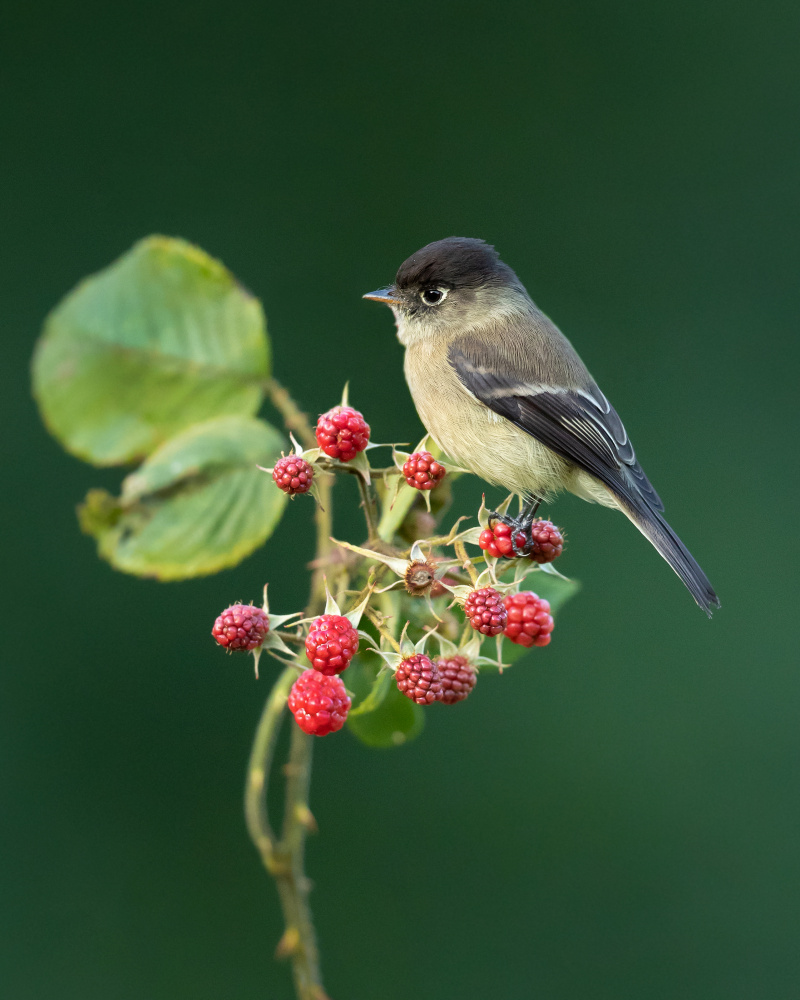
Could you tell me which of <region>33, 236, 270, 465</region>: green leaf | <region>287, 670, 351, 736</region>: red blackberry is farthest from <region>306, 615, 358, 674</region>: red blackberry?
<region>33, 236, 270, 465</region>: green leaf

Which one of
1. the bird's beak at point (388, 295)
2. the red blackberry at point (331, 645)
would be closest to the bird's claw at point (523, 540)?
the red blackberry at point (331, 645)

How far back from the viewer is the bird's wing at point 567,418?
162 cm

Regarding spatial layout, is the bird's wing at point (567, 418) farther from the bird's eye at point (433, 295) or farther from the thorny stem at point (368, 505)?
the thorny stem at point (368, 505)

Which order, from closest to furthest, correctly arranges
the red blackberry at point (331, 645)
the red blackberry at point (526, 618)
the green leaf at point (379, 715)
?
the red blackberry at point (331, 645)
the red blackberry at point (526, 618)
the green leaf at point (379, 715)

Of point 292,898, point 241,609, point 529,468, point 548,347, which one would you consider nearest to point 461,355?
point 548,347

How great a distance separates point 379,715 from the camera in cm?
124

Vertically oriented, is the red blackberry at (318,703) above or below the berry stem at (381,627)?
below

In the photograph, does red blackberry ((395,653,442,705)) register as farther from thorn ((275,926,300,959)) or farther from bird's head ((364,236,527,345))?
bird's head ((364,236,527,345))

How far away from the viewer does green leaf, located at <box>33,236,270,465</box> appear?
1379 millimetres

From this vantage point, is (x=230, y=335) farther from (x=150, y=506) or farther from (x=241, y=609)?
(x=241, y=609)

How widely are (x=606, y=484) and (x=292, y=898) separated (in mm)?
878

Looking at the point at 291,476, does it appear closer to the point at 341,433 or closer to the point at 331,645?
the point at 341,433

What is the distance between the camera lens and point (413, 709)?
1.23 meters

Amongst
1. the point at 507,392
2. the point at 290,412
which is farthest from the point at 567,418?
the point at 290,412
